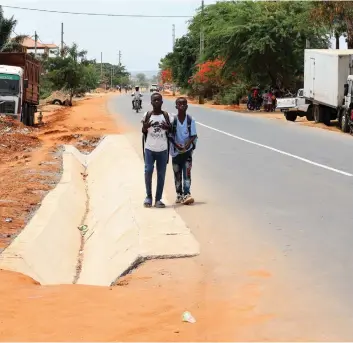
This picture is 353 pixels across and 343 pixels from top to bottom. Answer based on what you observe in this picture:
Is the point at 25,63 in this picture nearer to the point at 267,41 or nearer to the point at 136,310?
the point at 267,41

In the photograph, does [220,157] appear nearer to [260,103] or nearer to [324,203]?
[324,203]

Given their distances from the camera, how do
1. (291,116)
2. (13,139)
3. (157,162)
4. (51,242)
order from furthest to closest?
1. (291,116)
2. (13,139)
3. (51,242)
4. (157,162)

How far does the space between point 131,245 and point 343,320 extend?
3669 millimetres

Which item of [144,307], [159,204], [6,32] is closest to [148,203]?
[159,204]

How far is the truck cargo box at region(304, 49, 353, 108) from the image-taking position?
27.7 m

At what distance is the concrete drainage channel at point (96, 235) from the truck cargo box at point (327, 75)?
14597mm

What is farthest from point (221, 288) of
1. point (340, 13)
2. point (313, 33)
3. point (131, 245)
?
point (313, 33)

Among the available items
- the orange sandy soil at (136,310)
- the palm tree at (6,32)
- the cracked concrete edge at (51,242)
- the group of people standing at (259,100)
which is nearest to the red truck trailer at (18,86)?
the cracked concrete edge at (51,242)

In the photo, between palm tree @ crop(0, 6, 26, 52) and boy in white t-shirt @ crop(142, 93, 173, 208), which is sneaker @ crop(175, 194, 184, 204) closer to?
boy in white t-shirt @ crop(142, 93, 173, 208)

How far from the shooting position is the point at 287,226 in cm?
871

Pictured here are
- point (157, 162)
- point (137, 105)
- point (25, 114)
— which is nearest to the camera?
point (157, 162)

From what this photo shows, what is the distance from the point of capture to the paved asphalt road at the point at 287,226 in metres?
5.52

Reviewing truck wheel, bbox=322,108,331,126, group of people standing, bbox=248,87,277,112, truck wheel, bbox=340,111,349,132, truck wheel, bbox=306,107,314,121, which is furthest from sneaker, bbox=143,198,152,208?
group of people standing, bbox=248,87,277,112

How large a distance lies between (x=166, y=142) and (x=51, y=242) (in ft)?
7.58
